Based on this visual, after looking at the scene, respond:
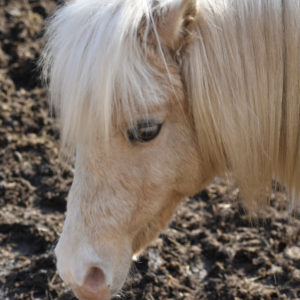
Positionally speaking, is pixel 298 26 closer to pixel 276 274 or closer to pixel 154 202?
pixel 154 202

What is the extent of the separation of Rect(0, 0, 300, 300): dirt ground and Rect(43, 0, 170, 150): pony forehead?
2.82ft

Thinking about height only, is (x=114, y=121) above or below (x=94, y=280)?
above

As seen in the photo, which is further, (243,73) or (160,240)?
(160,240)

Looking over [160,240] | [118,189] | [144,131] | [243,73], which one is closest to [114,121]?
[144,131]

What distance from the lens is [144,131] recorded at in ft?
6.10

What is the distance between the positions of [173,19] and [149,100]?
0.31 meters

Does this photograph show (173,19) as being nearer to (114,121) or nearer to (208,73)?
(208,73)

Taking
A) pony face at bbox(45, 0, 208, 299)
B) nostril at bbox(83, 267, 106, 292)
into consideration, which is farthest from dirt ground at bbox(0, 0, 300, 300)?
nostril at bbox(83, 267, 106, 292)

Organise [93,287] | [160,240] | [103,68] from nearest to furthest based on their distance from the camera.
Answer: [103,68] < [93,287] < [160,240]

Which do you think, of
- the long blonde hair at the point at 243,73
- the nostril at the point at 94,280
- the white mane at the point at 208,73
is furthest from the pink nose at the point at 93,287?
the long blonde hair at the point at 243,73

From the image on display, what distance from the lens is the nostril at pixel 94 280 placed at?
1863 mm

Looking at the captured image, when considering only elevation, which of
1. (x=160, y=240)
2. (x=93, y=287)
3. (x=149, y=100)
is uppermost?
(x=149, y=100)

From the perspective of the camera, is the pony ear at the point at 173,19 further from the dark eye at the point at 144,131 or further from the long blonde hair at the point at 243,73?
the dark eye at the point at 144,131

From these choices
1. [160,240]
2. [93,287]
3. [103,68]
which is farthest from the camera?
[160,240]
